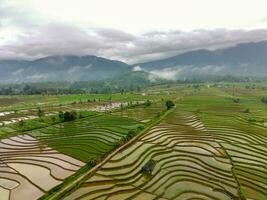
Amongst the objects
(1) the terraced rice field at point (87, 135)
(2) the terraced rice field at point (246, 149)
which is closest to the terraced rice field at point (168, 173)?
(2) the terraced rice field at point (246, 149)

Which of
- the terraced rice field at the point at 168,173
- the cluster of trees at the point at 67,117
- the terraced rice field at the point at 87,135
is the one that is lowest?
the terraced rice field at the point at 168,173

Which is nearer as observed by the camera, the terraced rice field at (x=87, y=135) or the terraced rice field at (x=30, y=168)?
the terraced rice field at (x=30, y=168)

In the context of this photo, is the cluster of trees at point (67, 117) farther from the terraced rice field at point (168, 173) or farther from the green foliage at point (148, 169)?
the green foliage at point (148, 169)

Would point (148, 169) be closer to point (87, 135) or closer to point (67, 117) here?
point (87, 135)

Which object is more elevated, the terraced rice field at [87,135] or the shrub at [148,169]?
the terraced rice field at [87,135]

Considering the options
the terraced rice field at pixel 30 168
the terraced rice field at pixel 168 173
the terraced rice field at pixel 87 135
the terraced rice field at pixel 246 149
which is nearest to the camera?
the terraced rice field at pixel 168 173

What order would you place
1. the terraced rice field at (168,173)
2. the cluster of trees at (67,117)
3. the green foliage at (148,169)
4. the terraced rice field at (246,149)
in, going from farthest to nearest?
1. the cluster of trees at (67,117)
2. the green foliage at (148,169)
3. the terraced rice field at (246,149)
4. the terraced rice field at (168,173)

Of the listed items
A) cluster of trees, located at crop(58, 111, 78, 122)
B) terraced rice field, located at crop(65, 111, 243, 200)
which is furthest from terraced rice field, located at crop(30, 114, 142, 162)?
terraced rice field, located at crop(65, 111, 243, 200)

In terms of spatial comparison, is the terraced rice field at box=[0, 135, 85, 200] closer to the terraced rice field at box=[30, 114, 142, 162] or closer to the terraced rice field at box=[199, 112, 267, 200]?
the terraced rice field at box=[30, 114, 142, 162]
